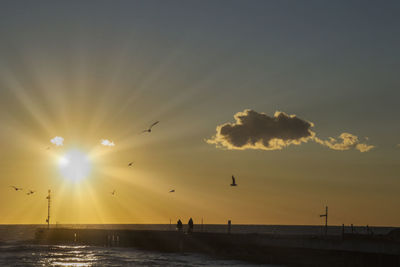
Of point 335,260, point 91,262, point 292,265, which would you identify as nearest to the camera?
point 335,260

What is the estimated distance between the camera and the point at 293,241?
59781mm

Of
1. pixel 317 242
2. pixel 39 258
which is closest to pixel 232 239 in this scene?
pixel 317 242

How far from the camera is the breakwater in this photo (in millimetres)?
49656

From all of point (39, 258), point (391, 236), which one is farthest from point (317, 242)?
point (39, 258)

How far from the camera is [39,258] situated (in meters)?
83.0

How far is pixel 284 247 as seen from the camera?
60875mm

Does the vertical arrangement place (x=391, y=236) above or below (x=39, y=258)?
above

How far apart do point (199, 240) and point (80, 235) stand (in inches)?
2290

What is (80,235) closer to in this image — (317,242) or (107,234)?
(107,234)

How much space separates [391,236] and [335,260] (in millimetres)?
11733

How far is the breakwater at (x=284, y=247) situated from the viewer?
1955 inches

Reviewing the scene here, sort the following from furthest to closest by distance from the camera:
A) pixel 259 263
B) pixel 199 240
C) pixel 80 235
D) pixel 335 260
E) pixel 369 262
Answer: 1. pixel 80 235
2. pixel 199 240
3. pixel 259 263
4. pixel 335 260
5. pixel 369 262

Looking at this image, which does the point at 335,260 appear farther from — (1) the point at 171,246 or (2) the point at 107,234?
(2) the point at 107,234

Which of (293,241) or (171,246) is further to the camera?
(171,246)
